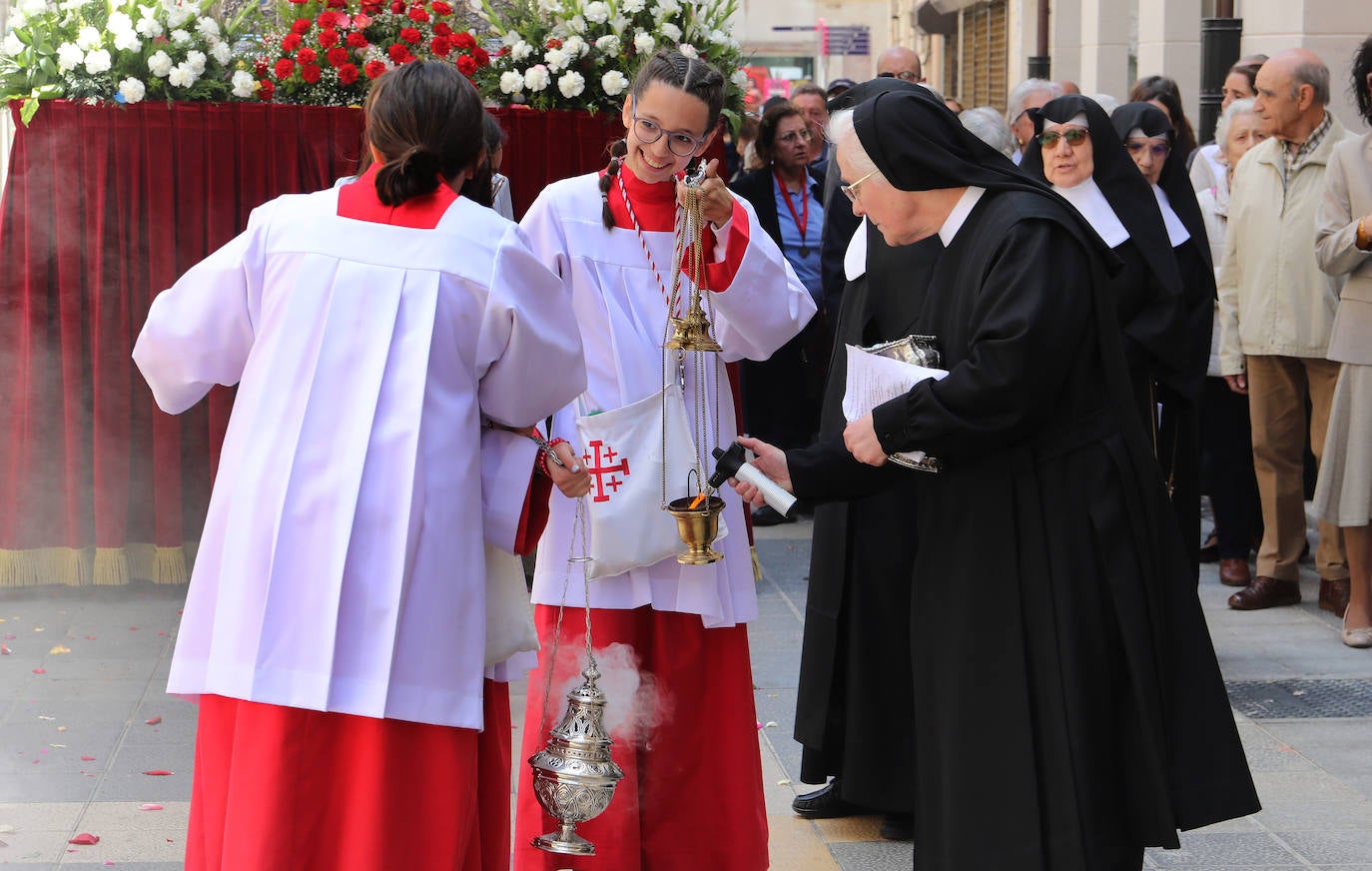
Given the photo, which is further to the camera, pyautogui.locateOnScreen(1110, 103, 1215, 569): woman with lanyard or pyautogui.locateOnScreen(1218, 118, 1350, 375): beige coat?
pyautogui.locateOnScreen(1218, 118, 1350, 375): beige coat

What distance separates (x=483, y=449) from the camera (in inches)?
A: 126

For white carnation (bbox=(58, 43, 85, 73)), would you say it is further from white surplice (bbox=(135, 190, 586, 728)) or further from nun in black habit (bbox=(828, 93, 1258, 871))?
nun in black habit (bbox=(828, 93, 1258, 871))

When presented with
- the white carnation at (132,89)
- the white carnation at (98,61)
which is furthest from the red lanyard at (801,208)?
the white carnation at (98,61)

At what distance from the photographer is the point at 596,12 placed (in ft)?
22.2

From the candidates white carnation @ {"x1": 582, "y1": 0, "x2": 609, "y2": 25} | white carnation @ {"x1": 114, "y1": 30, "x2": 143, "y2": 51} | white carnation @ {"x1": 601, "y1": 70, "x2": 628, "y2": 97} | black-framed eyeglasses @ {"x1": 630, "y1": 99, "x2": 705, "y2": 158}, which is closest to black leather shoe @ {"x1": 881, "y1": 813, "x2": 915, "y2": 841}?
black-framed eyeglasses @ {"x1": 630, "y1": 99, "x2": 705, "y2": 158}

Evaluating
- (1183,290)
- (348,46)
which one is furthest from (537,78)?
(1183,290)

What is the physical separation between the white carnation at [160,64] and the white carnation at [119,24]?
0.54 feet

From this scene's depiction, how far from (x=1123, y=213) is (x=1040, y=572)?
2415mm

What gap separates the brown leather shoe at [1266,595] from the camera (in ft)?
23.0

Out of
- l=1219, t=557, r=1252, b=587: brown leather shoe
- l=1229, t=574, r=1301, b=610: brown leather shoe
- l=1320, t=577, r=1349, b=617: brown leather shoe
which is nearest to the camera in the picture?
l=1320, t=577, r=1349, b=617: brown leather shoe

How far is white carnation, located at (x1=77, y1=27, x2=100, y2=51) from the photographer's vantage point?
21.8 ft

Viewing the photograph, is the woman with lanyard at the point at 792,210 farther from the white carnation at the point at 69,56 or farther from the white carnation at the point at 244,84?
the white carnation at the point at 69,56

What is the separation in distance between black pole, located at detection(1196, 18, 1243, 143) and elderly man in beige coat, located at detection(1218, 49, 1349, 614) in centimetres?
271

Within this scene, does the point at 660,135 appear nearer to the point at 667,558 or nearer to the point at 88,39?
the point at 667,558
